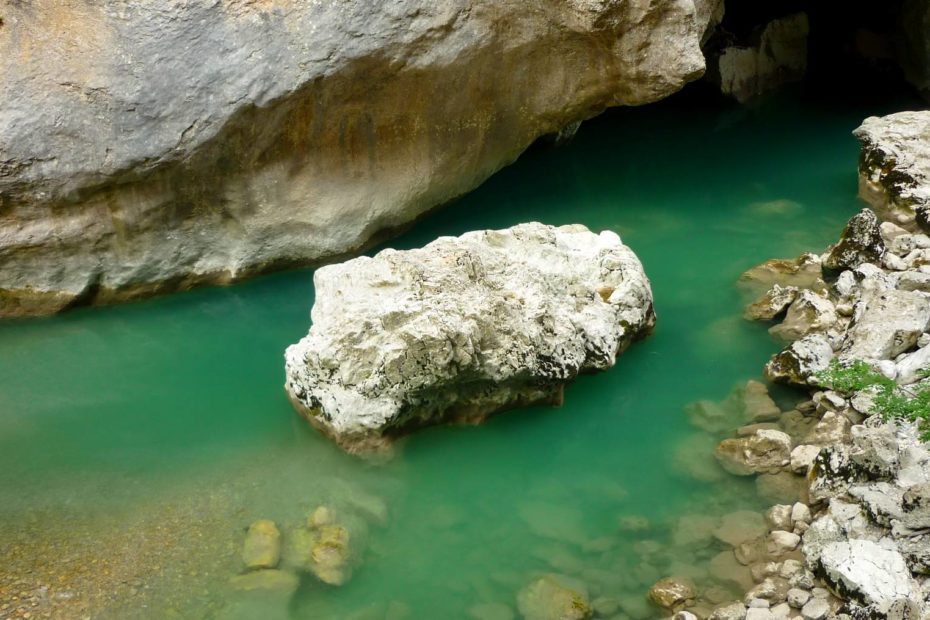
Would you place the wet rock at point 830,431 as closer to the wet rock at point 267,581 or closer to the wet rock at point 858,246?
the wet rock at point 858,246

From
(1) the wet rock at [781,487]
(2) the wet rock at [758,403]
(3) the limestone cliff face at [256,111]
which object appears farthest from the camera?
(3) the limestone cliff face at [256,111]

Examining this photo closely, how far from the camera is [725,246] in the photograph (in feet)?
21.9

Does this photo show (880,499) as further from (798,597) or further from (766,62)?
(766,62)

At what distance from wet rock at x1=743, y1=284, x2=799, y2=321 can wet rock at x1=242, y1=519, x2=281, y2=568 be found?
3129mm

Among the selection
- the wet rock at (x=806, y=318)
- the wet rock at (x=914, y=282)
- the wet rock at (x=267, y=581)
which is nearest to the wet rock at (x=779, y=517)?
the wet rock at (x=806, y=318)

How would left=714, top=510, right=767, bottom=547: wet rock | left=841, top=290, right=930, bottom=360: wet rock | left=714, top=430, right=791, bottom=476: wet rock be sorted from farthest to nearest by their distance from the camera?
left=841, top=290, right=930, bottom=360: wet rock
left=714, top=430, right=791, bottom=476: wet rock
left=714, top=510, right=767, bottom=547: wet rock

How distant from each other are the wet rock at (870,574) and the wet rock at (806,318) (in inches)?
76.5

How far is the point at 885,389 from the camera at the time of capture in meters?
4.54

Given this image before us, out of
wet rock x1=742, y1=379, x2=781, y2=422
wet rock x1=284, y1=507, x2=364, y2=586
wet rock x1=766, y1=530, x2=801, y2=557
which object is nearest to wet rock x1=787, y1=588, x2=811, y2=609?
wet rock x1=766, y1=530, x2=801, y2=557

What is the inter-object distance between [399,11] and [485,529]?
328 cm

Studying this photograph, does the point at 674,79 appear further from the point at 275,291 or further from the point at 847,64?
the point at 847,64

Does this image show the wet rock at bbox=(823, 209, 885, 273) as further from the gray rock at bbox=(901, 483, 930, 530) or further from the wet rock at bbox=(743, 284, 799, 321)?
the gray rock at bbox=(901, 483, 930, 530)

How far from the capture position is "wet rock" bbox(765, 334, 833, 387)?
16.5 feet

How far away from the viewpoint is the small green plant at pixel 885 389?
420cm
